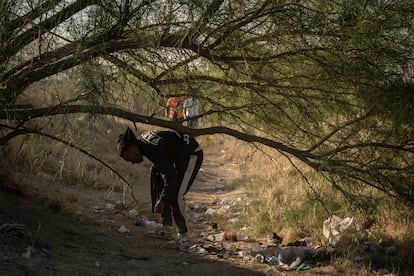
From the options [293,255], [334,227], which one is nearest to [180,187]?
[293,255]

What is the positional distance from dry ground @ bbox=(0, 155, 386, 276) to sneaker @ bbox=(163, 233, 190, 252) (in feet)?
0.38

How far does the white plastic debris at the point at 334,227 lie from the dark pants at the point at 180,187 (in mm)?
1501

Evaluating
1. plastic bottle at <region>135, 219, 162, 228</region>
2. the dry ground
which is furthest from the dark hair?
plastic bottle at <region>135, 219, 162, 228</region>

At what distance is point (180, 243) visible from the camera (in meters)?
5.72

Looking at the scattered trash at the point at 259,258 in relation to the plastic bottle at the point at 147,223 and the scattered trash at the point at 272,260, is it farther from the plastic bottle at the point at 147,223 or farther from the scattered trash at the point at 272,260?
the plastic bottle at the point at 147,223

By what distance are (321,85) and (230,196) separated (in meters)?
4.90

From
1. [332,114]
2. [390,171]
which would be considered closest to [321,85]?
[332,114]

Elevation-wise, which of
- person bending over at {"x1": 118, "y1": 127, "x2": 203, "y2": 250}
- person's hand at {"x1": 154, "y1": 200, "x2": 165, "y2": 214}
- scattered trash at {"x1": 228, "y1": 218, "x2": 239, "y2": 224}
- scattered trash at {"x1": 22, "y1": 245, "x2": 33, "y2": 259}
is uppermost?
person bending over at {"x1": 118, "y1": 127, "x2": 203, "y2": 250}

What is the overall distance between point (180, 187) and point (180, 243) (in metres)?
0.57

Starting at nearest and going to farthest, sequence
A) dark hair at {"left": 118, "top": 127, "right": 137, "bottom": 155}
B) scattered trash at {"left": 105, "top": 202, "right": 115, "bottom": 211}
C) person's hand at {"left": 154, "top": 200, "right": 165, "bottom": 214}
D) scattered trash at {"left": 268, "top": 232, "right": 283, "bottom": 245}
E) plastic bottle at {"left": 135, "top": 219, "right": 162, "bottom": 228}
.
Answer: dark hair at {"left": 118, "top": 127, "right": 137, "bottom": 155}
person's hand at {"left": 154, "top": 200, "right": 165, "bottom": 214}
scattered trash at {"left": 268, "top": 232, "right": 283, "bottom": 245}
plastic bottle at {"left": 135, "top": 219, "right": 162, "bottom": 228}
scattered trash at {"left": 105, "top": 202, "right": 115, "bottom": 211}

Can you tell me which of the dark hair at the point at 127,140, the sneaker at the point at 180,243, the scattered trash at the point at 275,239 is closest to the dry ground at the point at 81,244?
the sneaker at the point at 180,243

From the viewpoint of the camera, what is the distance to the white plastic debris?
5.77 metres

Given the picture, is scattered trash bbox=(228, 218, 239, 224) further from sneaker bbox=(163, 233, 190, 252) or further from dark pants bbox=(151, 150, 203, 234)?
sneaker bbox=(163, 233, 190, 252)

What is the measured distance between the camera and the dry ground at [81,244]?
4.38m
